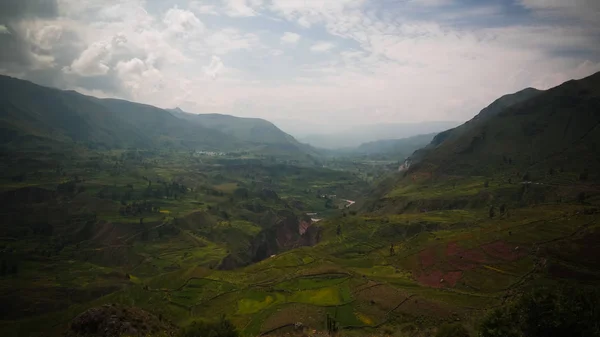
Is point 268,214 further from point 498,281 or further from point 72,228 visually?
point 498,281

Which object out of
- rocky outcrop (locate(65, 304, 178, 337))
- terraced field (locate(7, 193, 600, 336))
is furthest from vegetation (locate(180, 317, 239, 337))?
terraced field (locate(7, 193, 600, 336))

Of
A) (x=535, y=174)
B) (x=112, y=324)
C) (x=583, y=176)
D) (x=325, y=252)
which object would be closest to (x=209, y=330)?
(x=112, y=324)

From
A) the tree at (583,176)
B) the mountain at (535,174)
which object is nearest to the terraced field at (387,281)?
the mountain at (535,174)

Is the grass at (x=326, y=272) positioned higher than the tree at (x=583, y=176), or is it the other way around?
the tree at (x=583, y=176)

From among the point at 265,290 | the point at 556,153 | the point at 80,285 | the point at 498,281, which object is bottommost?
the point at 80,285

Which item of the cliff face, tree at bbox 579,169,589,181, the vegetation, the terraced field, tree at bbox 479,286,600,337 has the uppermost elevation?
tree at bbox 579,169,589,181

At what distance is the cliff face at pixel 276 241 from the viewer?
5122 inches

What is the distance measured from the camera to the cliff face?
13009 cm

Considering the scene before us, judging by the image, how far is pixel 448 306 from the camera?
63.2 metres

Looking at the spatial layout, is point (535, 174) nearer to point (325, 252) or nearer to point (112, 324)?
point (325, 252)

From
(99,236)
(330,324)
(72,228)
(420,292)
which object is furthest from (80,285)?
(420,292)

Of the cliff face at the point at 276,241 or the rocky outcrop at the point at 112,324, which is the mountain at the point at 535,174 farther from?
the rocky outcrop at the point at 112,324

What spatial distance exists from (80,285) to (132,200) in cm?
9665

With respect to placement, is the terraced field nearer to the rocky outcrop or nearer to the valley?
the valley
